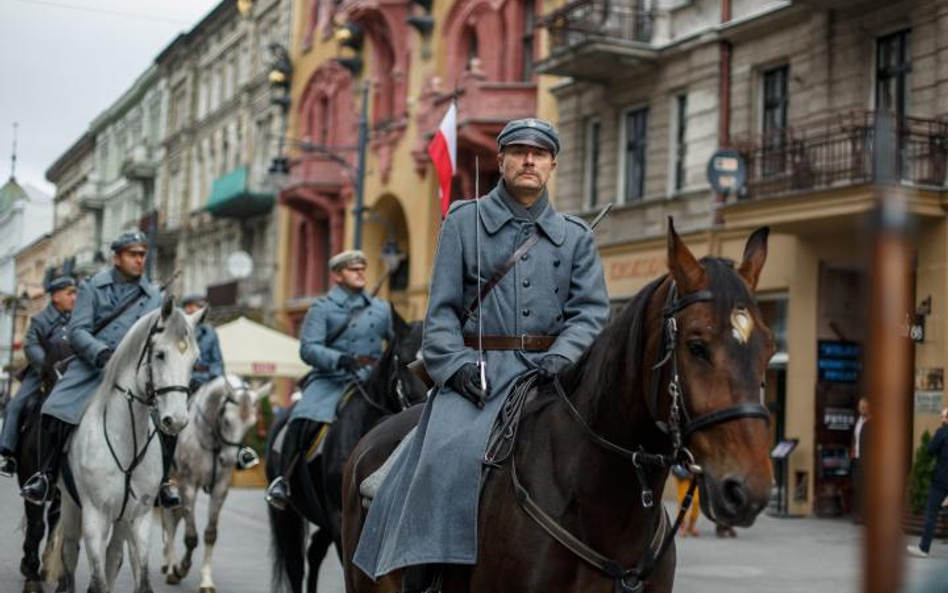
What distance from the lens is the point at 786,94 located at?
22734 millimetres

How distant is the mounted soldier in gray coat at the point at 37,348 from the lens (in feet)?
34.7

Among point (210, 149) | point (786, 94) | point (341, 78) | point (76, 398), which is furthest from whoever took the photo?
point (210, 149)

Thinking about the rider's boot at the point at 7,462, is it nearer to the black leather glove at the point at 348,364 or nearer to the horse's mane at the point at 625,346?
the black leather glove at the point at 348,364

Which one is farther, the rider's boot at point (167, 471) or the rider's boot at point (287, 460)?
the rider's boot at point (287, 460)

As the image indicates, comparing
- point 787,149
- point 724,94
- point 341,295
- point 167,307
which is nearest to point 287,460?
point 341,295

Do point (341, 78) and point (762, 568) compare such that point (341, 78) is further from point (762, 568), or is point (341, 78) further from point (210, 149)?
point (762, 568)

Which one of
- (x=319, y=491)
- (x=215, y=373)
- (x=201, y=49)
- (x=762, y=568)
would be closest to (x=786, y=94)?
(x=762, y=568)

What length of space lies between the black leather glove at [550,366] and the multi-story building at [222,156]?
39.4 m

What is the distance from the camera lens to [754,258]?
3.84 metres

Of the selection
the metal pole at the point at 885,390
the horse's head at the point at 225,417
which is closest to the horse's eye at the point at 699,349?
the metal pole at the point at 885,390

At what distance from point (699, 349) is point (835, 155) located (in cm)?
1756

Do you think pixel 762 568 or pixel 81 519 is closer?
pixel 81 519

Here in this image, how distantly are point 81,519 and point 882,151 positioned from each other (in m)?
8.64

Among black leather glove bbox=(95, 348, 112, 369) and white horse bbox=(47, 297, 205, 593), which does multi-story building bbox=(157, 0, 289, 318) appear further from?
white horse bbox=(47, 297, 205, 593)
